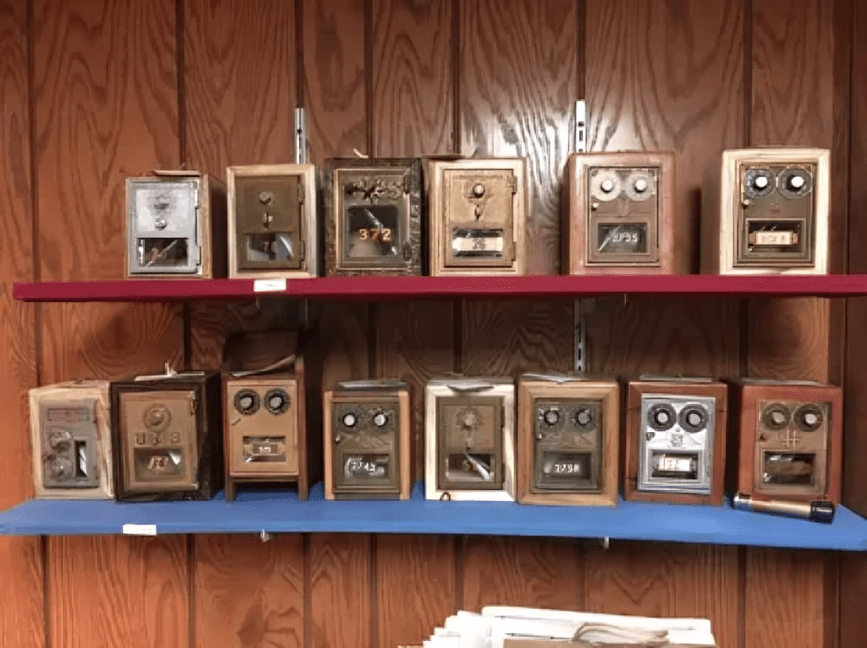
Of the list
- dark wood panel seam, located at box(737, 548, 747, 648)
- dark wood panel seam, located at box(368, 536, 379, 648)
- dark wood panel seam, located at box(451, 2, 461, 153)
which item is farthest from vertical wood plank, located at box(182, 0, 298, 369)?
dark wood panel seam, located at box(737, 548, 747, 648)

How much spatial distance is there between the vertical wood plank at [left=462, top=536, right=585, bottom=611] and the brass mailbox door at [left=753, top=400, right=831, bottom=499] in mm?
512

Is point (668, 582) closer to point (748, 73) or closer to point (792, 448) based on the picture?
point (792, 448)

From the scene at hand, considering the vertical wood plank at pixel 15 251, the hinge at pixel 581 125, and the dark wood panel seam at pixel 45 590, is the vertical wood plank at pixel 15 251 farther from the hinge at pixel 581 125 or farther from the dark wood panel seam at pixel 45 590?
the hinge at pixel 581 125

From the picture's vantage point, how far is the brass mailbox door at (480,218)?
4.03 ft

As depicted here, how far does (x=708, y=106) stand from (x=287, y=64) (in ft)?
3.70

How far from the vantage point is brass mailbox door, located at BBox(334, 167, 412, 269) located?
4.08ft

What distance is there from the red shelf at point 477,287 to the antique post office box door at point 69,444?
29 centimetres

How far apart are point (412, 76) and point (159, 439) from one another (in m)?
1.12

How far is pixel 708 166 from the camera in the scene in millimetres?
1442

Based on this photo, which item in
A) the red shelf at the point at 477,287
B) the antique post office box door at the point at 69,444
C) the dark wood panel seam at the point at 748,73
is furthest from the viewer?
the dark wood panel seam at the point at 748,73

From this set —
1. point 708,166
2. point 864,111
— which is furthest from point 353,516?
point 864,111


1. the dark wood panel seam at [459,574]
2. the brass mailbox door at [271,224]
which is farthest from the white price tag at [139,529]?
the dark wood panel seam at [459,574]

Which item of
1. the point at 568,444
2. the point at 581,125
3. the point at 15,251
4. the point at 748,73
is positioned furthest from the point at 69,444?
the point at 748,73

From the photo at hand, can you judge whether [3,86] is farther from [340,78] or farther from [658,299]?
[658,299]
